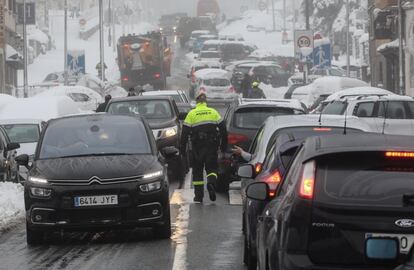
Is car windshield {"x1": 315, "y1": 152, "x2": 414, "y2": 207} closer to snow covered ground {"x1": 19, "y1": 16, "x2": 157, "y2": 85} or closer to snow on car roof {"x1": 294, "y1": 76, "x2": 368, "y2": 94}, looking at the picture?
snow on car roof {"x1": 294, "y1": 76, "x2": 368, "y2": 94}

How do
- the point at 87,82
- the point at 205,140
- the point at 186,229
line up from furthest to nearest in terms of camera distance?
the point at 87,82 < the point at 205,140 < the point at 186,229

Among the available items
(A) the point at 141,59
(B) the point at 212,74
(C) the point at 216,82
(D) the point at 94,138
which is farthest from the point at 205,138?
(A) the point at 141,59

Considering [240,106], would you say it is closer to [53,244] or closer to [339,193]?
[53,244]

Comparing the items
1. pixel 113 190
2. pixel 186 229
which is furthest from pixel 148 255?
pixel 186 229

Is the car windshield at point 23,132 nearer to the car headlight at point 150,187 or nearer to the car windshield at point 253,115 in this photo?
the car windshield at point 253,115

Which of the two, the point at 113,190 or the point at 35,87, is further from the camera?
the point at 35,87

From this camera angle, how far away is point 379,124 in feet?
90.4

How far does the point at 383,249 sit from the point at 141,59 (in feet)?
210

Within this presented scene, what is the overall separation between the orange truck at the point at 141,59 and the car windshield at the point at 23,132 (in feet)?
140

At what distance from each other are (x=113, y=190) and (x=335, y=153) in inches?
258

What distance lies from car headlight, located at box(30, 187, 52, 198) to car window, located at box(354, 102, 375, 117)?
15403mm

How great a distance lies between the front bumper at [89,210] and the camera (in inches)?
527

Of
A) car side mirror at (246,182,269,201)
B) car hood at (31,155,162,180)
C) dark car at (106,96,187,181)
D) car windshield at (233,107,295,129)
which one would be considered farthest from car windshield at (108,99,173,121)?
car side mirror at (246,182,269,201)

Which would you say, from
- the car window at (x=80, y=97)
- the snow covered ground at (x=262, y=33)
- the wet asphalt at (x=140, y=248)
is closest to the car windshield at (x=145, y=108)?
the wet asphalt at (x=140, y=248)
